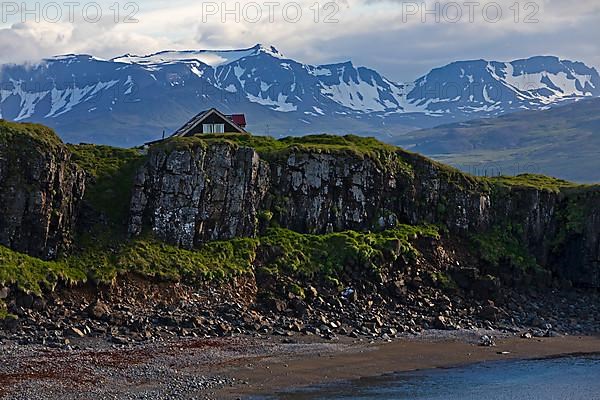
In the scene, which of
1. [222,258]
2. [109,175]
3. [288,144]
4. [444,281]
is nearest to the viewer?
[222,258]

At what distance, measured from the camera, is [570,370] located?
53875 mm

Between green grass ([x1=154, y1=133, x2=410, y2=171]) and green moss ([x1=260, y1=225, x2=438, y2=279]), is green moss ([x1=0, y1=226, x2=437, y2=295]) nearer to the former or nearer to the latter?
green moss ([x1=260, y1=225, x2=438, y2=279])

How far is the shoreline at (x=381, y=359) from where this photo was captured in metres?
48.0

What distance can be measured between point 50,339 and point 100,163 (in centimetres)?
2112

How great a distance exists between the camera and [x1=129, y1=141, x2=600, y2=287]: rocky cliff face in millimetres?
66500

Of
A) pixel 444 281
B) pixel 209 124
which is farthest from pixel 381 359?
pixel 209 124

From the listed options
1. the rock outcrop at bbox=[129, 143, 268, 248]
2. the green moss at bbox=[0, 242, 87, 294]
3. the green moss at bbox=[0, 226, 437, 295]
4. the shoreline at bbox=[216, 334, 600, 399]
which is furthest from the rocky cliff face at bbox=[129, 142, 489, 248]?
the shoreline at bbox=[216, 334, 600, 399]

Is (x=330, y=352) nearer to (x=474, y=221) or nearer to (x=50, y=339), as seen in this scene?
(x=50, y=339)

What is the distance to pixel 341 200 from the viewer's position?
2869 inches

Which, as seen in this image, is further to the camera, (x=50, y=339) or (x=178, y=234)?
(x=178, y=234)

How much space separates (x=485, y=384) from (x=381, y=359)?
713 centimetres

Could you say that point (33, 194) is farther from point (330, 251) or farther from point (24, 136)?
point (330, 251)

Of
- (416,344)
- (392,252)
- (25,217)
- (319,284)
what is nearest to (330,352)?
(416,344)

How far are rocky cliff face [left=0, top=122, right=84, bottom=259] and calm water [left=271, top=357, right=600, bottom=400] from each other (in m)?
23.9
